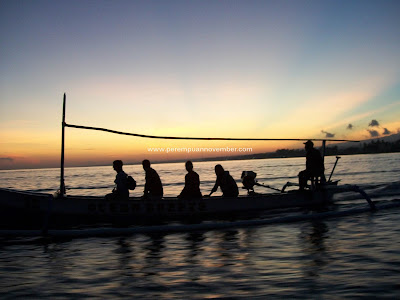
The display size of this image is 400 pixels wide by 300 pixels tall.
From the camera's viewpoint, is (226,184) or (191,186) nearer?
(191,186)

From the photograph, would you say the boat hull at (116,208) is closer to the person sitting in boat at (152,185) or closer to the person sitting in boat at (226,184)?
the person sitting in boat at (152,185)

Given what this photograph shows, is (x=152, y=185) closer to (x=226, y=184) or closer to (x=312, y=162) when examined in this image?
(x=226, y=184)

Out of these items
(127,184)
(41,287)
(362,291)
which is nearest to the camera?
(362,291)

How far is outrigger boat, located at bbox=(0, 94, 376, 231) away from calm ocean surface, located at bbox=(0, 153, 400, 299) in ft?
3.77

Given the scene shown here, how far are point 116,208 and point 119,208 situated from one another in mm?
107

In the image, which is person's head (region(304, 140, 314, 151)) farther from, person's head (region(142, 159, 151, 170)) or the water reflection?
person's head (region(142, 159, 151, 170))

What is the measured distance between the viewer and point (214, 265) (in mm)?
7984

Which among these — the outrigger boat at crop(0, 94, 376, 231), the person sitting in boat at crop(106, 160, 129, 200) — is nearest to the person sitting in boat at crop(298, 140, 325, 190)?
the outrigger boat at crop(0, 94, 376, 231)

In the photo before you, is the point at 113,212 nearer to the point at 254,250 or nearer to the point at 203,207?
the point at 203,207

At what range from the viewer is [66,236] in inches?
484

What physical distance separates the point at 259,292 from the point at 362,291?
1617 mm

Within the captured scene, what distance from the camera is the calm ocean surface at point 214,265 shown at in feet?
20.7

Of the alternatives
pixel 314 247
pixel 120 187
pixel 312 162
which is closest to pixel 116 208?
pixel 120 187

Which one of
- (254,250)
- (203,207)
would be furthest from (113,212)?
(254,250)
